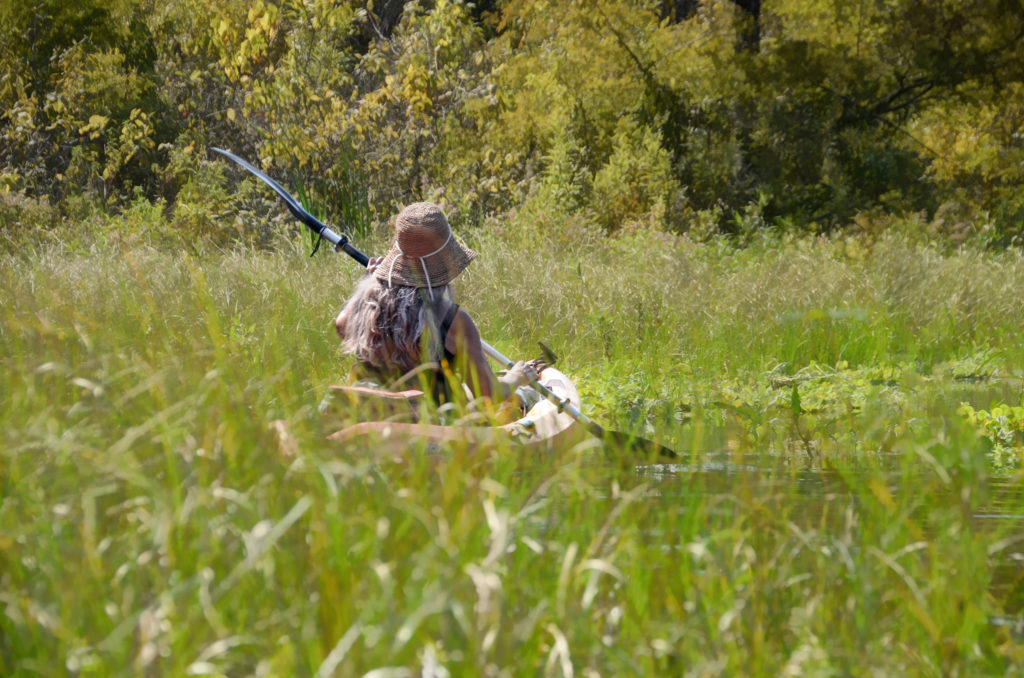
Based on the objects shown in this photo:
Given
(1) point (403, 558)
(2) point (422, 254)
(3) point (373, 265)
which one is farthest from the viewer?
(3) point (373, 265)

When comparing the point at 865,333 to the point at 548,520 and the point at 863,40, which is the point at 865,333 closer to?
the point at 548,520

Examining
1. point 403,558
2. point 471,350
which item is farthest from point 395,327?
point 403,558

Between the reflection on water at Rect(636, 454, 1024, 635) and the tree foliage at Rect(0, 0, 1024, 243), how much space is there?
11315 mm

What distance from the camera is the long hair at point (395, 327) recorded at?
6.35 m

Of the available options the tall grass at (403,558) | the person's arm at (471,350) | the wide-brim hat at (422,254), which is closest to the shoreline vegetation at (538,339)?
the tall grass at (403,558)

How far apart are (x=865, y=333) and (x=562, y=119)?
9764 millimetres

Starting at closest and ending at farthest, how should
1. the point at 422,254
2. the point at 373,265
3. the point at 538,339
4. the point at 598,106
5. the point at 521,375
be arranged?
1. the point at 422,254
2. the point at 521,375
3. the point at 373,265
4. the point at 538,339
5. the point at 598,106

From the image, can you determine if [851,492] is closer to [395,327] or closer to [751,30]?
[395,327]

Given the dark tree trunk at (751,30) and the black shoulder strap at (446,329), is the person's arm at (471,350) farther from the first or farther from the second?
the dark tree trunk at (751,30)

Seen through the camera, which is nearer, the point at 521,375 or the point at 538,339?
the point at 521,375

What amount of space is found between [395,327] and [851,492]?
7.12 feet

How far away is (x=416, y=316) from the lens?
6.40m

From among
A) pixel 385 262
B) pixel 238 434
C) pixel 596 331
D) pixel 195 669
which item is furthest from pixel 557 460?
pixel 596 331

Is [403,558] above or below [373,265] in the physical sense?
above
